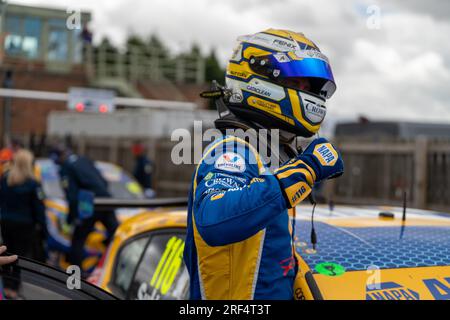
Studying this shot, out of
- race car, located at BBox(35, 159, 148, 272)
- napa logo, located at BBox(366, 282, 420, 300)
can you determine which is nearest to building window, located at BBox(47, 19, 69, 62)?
race car, located at BBox(35, 159, 148, 272)

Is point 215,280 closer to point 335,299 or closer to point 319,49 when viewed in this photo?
point 335,299

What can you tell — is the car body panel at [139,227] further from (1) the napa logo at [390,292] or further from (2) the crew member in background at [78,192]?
(2) the crew member in background at [78,192]

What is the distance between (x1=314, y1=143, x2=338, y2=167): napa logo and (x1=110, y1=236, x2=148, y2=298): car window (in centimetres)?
157

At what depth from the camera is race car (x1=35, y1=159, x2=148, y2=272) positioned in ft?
25.5

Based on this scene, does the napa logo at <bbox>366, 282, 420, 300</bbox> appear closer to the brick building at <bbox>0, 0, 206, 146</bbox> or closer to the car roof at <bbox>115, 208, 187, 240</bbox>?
the car roof at <bbox>115, 208, 187, 240</bbox>

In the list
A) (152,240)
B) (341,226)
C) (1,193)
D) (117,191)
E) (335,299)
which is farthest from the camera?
(117,191)

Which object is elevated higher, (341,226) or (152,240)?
(341,226)

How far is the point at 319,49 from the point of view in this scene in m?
2.55

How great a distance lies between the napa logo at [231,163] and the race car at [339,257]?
0.54 m

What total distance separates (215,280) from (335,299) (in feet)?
1.46

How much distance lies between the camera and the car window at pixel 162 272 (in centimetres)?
306

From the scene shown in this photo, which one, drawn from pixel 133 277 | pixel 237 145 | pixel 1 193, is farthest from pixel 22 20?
pixel 237 145

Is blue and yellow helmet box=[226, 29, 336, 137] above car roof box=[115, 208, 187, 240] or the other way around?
above

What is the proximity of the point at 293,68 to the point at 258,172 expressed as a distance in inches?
19.9
